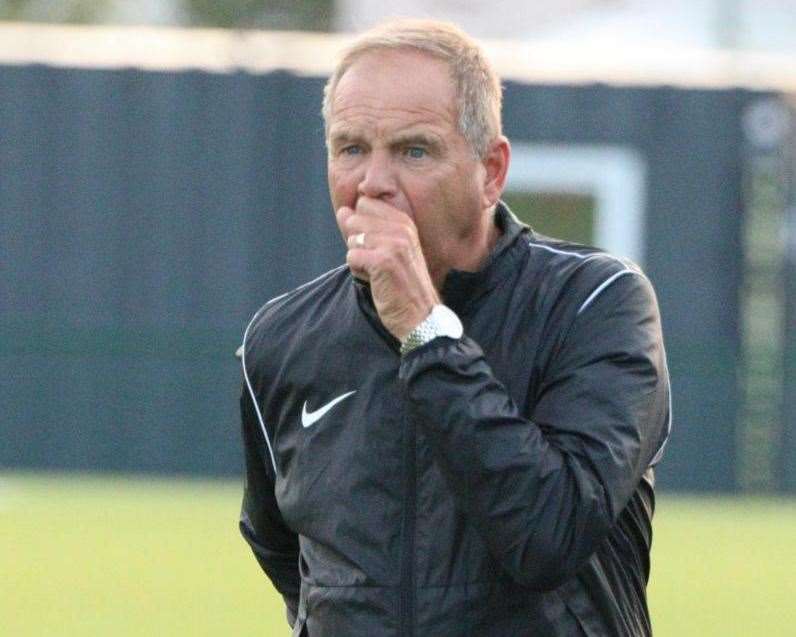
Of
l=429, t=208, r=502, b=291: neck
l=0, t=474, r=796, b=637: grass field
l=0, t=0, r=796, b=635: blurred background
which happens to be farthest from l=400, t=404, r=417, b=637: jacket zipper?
l=0, t=0, r=796, b=635: blurred background

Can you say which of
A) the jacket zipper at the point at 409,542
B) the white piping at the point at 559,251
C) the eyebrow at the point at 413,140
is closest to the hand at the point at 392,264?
the eyebrow at the point at 413,140

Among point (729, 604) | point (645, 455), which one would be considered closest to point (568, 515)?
point (645, 455)

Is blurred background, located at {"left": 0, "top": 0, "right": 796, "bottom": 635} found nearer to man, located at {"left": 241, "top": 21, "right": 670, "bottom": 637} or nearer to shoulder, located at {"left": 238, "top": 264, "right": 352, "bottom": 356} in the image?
shoulder, located at {"left": 238, "top": 264, "right": 352, "bottom": 356}

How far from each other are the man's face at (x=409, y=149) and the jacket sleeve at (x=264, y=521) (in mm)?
626

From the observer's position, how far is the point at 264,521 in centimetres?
434

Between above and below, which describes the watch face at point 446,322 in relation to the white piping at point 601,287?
below

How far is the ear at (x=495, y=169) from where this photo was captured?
373cm

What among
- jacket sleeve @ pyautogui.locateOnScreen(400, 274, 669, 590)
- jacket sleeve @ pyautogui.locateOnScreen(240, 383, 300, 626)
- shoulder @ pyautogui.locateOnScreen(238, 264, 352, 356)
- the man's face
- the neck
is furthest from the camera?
jacket sleeve @ pyautogui.locateOnScreen(240, 383, 300, 626)

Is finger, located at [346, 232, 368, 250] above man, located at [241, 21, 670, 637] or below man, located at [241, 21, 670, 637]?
above

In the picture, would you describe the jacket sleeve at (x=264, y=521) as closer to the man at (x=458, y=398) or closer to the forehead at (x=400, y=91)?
the man at (x=458, y=398)

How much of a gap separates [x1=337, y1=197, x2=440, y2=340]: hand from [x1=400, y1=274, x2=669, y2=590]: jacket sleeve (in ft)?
0.28

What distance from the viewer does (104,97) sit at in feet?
54.3

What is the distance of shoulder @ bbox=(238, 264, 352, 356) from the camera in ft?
13.1

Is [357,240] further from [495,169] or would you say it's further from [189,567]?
[189,567]
